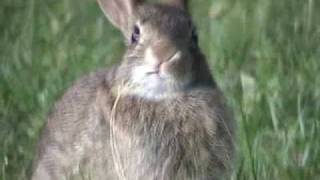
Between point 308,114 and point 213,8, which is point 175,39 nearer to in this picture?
point 308,114

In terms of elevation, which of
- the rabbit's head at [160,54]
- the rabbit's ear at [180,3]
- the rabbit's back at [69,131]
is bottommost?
the rabbit's back at [69,131]

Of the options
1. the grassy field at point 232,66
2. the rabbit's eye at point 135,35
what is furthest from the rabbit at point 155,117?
the grassy field at point 232,66

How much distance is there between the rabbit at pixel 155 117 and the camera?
26.1ft

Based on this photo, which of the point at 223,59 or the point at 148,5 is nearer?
the point at 148,5

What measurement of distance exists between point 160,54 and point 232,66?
2.15 m

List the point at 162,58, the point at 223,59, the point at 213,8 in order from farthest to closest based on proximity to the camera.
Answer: the point at 213,8, the point at 223,59, the point at 162,58

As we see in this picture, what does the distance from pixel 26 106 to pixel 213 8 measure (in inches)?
70.2

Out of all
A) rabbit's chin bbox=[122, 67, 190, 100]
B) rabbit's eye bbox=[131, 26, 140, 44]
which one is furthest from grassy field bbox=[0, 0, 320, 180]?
rabbit's eye bbox=[131, 26, 140, 44]

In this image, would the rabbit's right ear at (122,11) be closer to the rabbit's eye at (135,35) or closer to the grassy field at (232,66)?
the rabbit's eye at (135,35)

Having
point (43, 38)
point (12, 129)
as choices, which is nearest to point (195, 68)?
point (12, 129)

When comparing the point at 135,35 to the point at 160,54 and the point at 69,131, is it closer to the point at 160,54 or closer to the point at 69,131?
the point at 160,54

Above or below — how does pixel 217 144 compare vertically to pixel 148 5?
below

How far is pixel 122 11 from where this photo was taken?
8.34 meters

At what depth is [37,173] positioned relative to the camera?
8.55 m
